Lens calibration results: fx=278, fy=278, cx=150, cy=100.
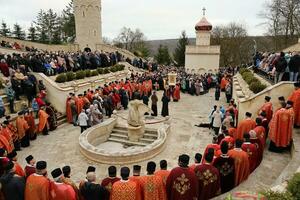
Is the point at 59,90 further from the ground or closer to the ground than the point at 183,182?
further from the ground

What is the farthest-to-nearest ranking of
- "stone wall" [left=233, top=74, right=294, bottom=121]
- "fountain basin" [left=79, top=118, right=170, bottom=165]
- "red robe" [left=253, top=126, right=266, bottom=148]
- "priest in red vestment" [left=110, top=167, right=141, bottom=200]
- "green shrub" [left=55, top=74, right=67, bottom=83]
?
"green shrub" [left=55, top=74, right=67, bottom=83] < "stone wall" [left=233, top=74, right=294, bottom=121] < "fountain basin" [left=79, top=118, right=170, bottom=165] < "red robe" [left=253, top=126, right=266, bottom=148] < "priest in red vestment" [left=110, top=167, right=141, bottom=200]

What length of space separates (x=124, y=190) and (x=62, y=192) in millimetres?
1196

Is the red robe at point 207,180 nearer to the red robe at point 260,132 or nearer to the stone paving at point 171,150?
the stone paving at point 171,150

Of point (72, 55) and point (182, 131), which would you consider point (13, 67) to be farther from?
point (182, 131)

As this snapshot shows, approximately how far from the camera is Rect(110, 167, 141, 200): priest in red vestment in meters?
5.13

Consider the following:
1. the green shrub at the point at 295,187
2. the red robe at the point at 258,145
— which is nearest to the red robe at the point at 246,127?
the red robe at the point at 258,145

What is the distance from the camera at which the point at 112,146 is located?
11906 millimetres

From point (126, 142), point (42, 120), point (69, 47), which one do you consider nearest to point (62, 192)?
point (126, 142)

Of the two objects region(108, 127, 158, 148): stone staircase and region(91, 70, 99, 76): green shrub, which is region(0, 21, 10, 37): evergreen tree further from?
region(108, 127, 158, 148): stone staircase

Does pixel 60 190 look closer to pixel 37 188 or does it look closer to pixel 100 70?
pixel 37 188

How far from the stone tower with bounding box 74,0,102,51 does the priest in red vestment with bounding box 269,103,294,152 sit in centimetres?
2844

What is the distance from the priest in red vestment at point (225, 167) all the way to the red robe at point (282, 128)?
280 cm

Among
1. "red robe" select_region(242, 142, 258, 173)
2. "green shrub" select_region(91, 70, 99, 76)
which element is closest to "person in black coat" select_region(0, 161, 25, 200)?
"red robe" select_region(242, 142, 258, 173)

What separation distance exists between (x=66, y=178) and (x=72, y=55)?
1618cm
